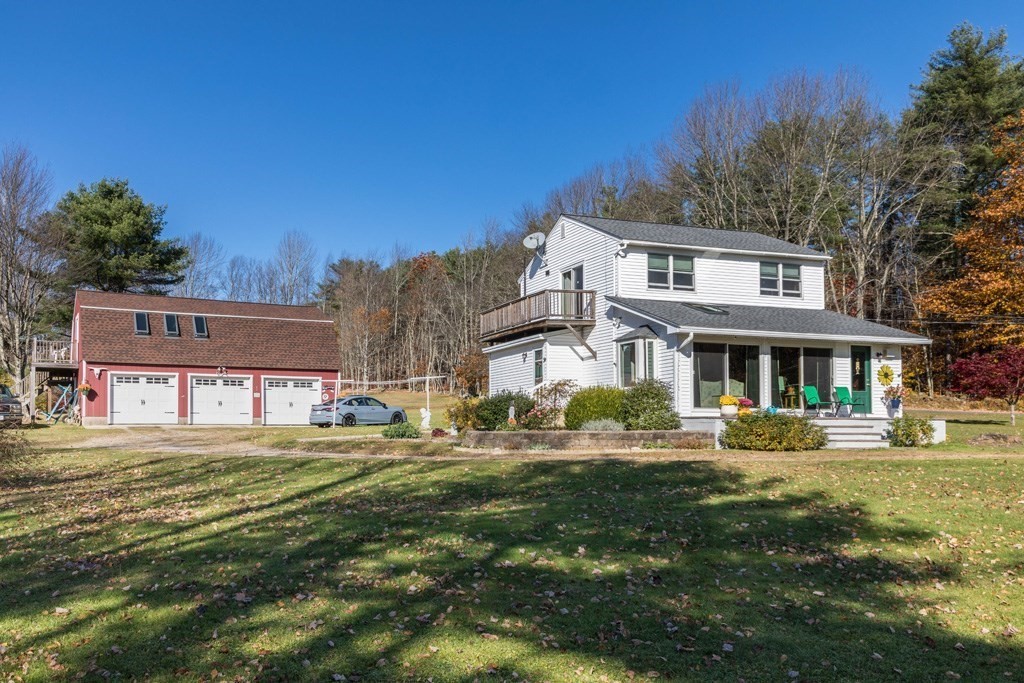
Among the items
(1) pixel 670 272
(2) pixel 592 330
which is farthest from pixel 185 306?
(1) pixel 670 272

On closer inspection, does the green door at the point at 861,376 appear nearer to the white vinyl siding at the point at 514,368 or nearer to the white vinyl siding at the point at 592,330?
the white vinyl siding at the point at 592,330

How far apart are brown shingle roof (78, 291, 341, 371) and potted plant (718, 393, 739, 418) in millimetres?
23948

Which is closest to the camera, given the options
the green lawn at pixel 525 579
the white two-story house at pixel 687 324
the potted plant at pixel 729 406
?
the green lawn at pixel 525 579

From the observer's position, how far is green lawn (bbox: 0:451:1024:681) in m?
5.98

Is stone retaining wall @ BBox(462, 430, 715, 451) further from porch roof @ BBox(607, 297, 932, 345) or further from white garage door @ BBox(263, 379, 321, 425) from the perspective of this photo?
white garage door @ BBox(263, 379, 321, 425)

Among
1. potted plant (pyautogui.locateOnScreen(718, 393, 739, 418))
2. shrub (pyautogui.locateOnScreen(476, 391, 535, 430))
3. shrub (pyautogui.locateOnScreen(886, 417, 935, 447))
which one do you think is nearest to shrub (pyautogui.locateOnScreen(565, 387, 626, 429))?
shrub (pyautogui.locateOnScreen(476, 391, 535, 430))

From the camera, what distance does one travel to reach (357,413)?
3366cm

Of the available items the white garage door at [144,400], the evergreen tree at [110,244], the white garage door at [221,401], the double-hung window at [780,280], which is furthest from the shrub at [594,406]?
the evergreen tree at [110,244]

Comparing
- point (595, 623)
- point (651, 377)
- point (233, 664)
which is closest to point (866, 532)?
point (595, 623)

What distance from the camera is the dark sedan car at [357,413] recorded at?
3347cm

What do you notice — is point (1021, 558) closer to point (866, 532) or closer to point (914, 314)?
point (866, 532)

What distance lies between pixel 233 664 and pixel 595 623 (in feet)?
9.36

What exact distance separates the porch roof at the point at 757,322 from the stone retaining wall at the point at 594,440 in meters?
3.49

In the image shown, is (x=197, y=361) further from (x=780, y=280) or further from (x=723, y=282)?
(x=780, y=280)
